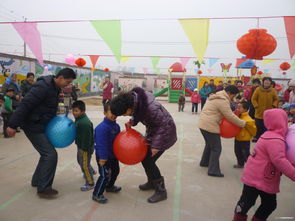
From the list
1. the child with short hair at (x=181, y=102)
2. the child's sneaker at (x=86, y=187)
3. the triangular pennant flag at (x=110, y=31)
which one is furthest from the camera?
the child with short hair at (x=181, y=102)

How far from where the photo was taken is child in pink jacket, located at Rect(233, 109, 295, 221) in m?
2.15

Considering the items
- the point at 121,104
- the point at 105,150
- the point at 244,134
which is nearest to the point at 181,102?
the point at 244,134

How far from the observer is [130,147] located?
109 inches

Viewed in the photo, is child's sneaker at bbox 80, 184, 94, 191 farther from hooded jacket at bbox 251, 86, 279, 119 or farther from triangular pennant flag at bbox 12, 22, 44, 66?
triangular pennant flag at bbox 12, 22, 44, 66

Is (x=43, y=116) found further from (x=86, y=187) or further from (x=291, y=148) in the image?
(x=291, y=148)

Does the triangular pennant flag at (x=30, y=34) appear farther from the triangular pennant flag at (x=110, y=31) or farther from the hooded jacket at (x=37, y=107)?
the hooded jacket at (x=37, y=107)

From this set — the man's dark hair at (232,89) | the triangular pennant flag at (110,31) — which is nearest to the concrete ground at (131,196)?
the man's dark hair at (232,89)

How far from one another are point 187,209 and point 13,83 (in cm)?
625

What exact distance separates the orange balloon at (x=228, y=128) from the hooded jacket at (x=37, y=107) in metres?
2.58

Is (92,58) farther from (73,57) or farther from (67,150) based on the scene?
(67,150)

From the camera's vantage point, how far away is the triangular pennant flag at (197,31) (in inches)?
292

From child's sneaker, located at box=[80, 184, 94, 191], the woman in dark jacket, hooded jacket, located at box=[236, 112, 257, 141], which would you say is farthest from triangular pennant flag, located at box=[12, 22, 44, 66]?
hooded jacket, located at box=[236, 112, 257, 141]

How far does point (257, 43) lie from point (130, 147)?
19.7 feet

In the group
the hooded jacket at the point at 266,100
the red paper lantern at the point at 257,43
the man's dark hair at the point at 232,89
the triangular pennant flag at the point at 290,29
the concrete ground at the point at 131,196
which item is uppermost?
the triangular pennant flag at the point at 290,29
